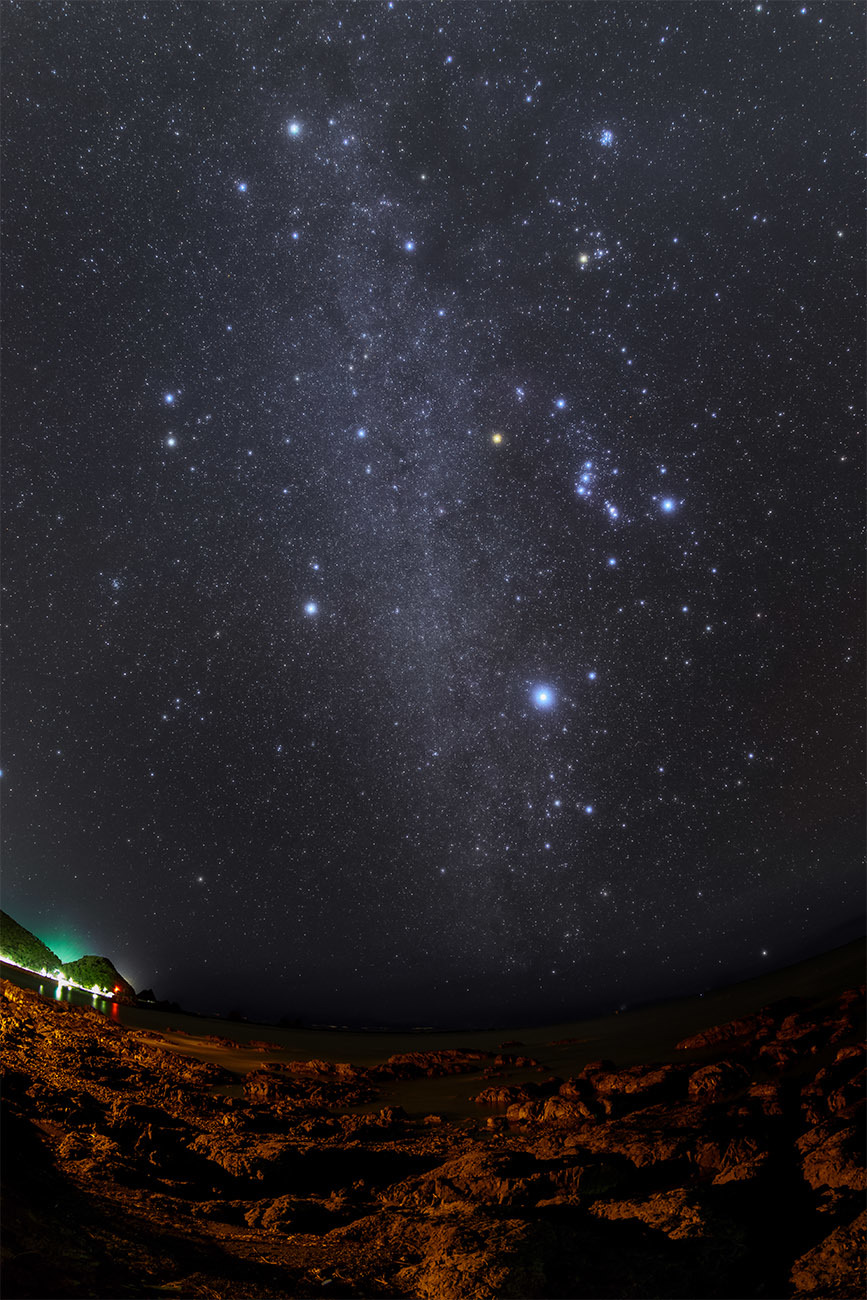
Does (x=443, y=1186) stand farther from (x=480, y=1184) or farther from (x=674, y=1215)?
(x=674, y=1215)

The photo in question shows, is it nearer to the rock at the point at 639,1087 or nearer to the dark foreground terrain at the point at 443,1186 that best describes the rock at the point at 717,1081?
the dark foreground terrain at the point at 443,1186

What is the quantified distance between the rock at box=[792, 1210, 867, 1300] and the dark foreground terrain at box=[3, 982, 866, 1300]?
0.01m

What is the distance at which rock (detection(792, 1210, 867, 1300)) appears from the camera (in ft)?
14.1

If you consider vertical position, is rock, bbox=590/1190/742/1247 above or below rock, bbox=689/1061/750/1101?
above

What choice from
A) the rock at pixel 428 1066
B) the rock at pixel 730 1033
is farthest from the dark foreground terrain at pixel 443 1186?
the rock at pixel 428 1066

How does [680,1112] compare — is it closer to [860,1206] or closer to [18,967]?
[860,1206]

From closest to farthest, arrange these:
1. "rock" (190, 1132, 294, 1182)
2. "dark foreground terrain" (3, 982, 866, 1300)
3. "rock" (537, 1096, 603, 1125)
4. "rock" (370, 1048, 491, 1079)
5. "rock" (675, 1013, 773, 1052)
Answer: "dark foreground terrain" (3, 982, 866, 1300), "rock" (190, 1132, 294, 1182), "rock" (537, 1096, 603, 1125), "rock" (675, 1013, 773, 1052), "rock" (370, 1048, 491, 1079)

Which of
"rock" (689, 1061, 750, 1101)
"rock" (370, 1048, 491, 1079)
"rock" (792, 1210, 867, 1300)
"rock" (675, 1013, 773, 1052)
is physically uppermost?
"rock" (792, 1210, 867, 1300)

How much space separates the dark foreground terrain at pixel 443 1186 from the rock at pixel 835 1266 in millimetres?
14

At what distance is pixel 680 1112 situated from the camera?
797cm

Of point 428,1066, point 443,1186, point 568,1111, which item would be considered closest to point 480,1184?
point 443,1186

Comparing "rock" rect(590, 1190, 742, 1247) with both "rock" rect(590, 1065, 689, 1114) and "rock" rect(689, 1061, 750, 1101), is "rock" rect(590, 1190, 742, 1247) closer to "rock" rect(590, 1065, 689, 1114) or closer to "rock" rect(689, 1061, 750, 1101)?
"rock" rect(590, 1065, 689, 1114)

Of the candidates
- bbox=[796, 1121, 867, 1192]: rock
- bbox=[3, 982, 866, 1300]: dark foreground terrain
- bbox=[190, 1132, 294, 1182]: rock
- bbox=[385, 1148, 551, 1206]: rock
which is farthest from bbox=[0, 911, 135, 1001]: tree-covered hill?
bbox=[796, 1121, 867, 1192]: rock

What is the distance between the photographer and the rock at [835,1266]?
4297mm
